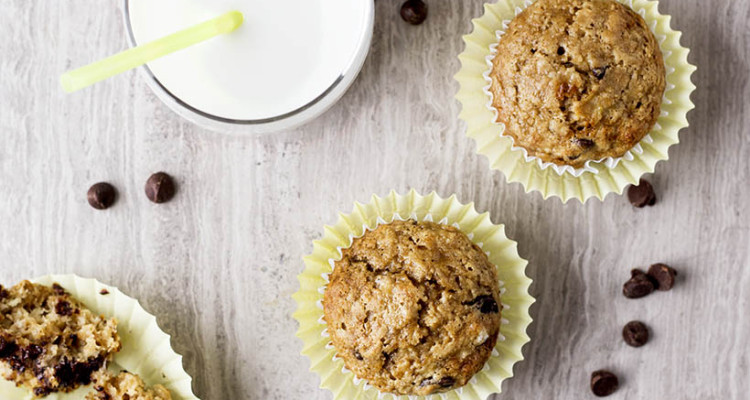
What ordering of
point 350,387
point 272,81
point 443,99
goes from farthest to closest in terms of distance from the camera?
point 443,99 < point 350,387 < point 272,81

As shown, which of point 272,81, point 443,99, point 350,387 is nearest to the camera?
point 272,81

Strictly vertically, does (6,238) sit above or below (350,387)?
above

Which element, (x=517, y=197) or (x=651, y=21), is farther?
(x=517, y=197)

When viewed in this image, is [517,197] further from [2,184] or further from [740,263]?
[2,184]

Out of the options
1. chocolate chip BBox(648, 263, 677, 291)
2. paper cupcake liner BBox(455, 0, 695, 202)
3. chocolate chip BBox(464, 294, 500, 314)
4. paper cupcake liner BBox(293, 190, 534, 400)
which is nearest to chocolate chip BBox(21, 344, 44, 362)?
paper cupcake liner BBox(293, 190, 534, 400)

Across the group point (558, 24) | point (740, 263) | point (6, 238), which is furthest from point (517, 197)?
point (6, 238)

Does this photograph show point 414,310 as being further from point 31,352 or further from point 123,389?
point 31,352

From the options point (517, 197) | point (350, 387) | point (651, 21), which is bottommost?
point (350, 387)

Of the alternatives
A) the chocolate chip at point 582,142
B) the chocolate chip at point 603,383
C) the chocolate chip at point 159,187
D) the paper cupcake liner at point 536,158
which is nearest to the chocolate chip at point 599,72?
the chocolate chip at point 582,142
